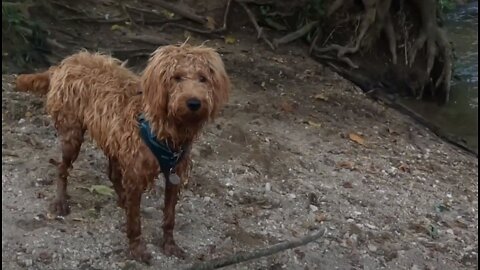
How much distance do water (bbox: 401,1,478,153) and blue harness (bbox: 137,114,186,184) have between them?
5.99 metres

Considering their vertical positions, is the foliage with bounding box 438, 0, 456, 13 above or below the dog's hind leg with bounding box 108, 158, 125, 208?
below

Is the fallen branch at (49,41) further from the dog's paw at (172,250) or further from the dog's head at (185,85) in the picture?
the dog's head at (185,85)

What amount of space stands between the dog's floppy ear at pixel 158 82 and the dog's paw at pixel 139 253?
101cm

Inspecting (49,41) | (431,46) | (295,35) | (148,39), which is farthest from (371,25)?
(49,41)

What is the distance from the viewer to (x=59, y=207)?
6188 mm

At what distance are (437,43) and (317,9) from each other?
75.9 inches

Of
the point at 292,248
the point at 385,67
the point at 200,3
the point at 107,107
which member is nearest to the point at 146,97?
the point at 107,107

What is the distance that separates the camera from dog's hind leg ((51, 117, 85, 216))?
19.5ft

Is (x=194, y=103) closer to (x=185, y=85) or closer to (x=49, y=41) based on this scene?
(x=185, y=85)

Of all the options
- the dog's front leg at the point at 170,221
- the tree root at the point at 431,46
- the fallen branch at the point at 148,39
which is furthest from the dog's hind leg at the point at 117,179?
the tree root at the point at 431,46

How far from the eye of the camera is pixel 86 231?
6.05 m

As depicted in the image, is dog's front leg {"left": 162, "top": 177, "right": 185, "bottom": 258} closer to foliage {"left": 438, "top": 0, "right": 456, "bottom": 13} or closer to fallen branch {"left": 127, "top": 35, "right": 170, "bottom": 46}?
fallen branch {"left": 127, "top": 35, "right": 170, "bottom": 46}

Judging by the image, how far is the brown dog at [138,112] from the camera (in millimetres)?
5043

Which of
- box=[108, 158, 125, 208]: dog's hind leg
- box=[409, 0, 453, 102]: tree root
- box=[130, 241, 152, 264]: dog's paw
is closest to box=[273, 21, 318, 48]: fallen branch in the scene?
box=[409, 0, 453, 102]: tree root
